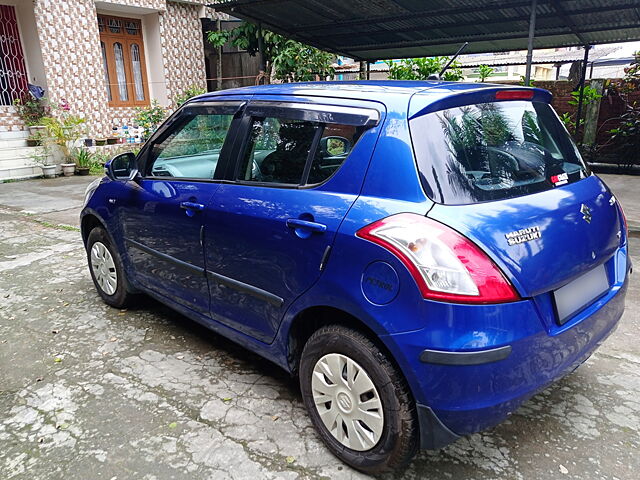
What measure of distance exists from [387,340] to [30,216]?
23.5ft

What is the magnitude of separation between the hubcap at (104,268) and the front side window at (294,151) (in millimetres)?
1744

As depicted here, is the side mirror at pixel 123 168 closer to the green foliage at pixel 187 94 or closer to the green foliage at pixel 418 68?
the green foliage at pixel 418 68

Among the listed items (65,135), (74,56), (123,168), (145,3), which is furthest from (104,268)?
(145,3)

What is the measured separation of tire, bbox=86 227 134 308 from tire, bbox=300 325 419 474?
81.4 inches

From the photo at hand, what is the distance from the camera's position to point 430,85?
2436 mm

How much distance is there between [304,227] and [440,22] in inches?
268

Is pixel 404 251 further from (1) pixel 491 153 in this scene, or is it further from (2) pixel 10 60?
(2) pixel 10 60

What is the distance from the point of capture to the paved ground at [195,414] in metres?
2.29

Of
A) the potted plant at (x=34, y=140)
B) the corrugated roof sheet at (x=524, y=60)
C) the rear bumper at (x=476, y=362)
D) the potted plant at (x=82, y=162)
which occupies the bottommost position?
the potted plant at (x=82, y=162)

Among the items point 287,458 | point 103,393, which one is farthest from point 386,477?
point 103,393

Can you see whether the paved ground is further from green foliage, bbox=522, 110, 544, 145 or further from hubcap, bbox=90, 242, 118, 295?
green foliage, bbox=522, 110, 544, 145

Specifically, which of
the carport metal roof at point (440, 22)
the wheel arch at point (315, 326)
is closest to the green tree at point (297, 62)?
the carport metal roof at point (440, 22)

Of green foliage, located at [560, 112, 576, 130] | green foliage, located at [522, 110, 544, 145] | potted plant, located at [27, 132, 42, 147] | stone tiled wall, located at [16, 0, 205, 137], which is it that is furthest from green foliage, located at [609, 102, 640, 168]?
potted plant, located at [27, 132, 42, 147]

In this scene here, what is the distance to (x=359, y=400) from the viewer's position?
2145 millimetres
